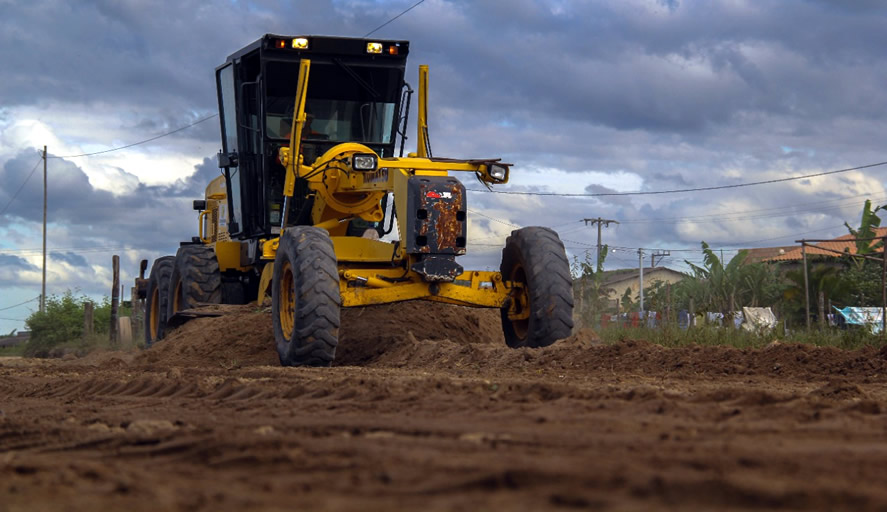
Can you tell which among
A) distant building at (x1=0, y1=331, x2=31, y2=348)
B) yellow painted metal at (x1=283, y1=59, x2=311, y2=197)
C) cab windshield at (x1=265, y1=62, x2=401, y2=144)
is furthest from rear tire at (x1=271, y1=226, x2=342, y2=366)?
distant building at (x1=0, y1=331, x2=31, y2=348)

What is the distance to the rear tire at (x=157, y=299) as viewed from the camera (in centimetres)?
1567

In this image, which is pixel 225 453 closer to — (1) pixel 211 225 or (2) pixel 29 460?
(2) pixel 29 460

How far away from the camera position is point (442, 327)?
13.1 meters

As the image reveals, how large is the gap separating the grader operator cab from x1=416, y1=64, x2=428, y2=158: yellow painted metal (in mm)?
22

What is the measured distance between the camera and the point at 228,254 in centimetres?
1493

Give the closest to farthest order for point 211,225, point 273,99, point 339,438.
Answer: point 339,438, point 273,99, point 211,225

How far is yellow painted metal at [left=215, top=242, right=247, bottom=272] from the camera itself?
49.0 feet

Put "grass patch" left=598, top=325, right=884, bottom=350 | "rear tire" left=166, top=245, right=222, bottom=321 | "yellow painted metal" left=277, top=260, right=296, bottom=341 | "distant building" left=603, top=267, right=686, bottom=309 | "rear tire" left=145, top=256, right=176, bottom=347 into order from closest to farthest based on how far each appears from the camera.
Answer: "yellow painted metal" left=277, top=260, right=296, bottom=341, "grass patch" left=598, top=325, right=884, bottom=350, "rear tire" left=166, top=245, right=222, bottom=321, "rear tire" left=145, top=256, right=176, bottom=347, "distant building" left=603, top=267, right=686, bottom=309

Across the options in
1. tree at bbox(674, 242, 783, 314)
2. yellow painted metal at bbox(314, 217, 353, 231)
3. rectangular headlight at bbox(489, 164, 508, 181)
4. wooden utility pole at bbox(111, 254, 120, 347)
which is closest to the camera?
rectangular headlight at bbox(489, 164, 508, 181)

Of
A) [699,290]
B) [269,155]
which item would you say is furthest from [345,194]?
[699,290]

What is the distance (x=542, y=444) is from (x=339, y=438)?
0.94 metres

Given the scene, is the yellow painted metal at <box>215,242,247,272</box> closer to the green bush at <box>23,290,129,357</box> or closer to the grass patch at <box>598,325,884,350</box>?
the grass patch at <box>598,325,884,350</box>

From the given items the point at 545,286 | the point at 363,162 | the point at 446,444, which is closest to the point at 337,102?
the point at 363,162

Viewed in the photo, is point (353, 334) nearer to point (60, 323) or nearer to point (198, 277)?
point (198, 277)
